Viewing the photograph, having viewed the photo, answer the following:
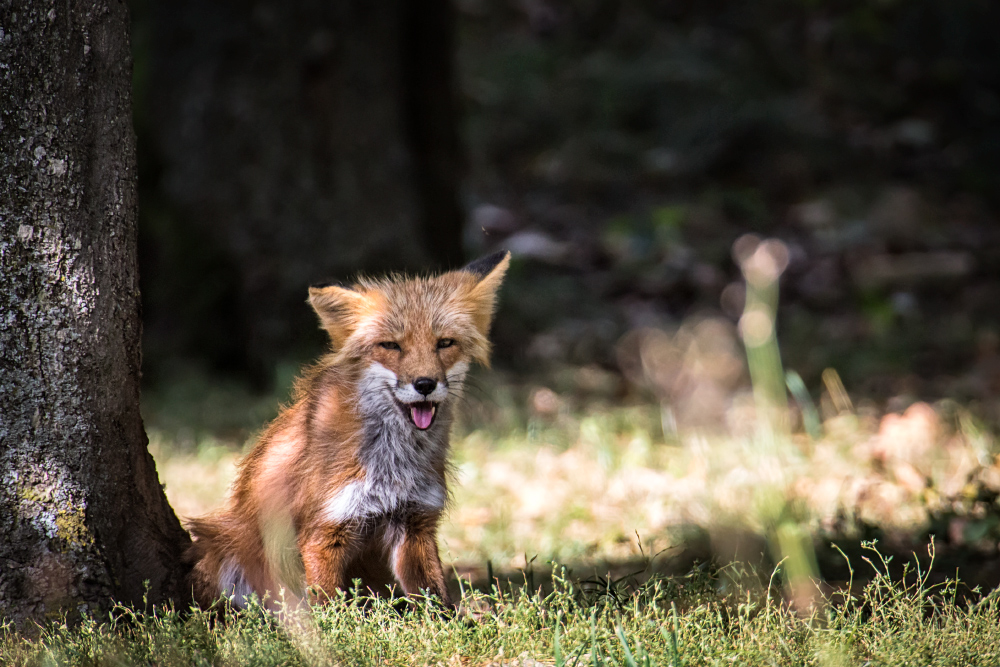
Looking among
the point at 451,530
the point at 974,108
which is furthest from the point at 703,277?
the point at 451,530

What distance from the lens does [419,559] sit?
3.57m

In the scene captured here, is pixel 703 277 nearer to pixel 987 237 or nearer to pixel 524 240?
pixel 524 240

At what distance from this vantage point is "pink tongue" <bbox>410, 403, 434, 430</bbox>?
3478 millimetres

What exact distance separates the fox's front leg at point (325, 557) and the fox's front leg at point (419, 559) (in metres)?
0.22

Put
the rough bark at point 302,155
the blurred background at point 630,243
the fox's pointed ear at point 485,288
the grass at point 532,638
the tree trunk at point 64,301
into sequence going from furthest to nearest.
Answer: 1. the rough bark at point 302,155
2. the blurred background at point 630,243
3. the fox's pointed ear at point 485,288
4. the tree trunk at point 64,301
5. the grass at point 532,638

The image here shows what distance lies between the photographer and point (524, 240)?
1156 centimetres

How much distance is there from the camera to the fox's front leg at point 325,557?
338 centimetres

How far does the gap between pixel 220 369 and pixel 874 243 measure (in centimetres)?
738

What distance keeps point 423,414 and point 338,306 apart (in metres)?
0.61

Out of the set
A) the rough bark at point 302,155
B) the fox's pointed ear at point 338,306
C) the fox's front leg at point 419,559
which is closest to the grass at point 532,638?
the fox's front leg at point 419,559

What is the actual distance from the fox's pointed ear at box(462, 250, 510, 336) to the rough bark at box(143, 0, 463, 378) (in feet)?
12.2

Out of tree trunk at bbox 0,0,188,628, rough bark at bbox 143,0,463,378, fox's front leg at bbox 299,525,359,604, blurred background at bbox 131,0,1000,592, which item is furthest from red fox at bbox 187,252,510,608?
rough bark at bbox 143,0,463,378

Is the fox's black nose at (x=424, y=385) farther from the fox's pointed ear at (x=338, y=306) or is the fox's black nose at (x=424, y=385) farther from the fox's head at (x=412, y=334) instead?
the fox's pointed ear at (x=338, y=306)

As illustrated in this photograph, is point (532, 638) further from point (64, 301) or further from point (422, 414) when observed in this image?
point (64, 301)
